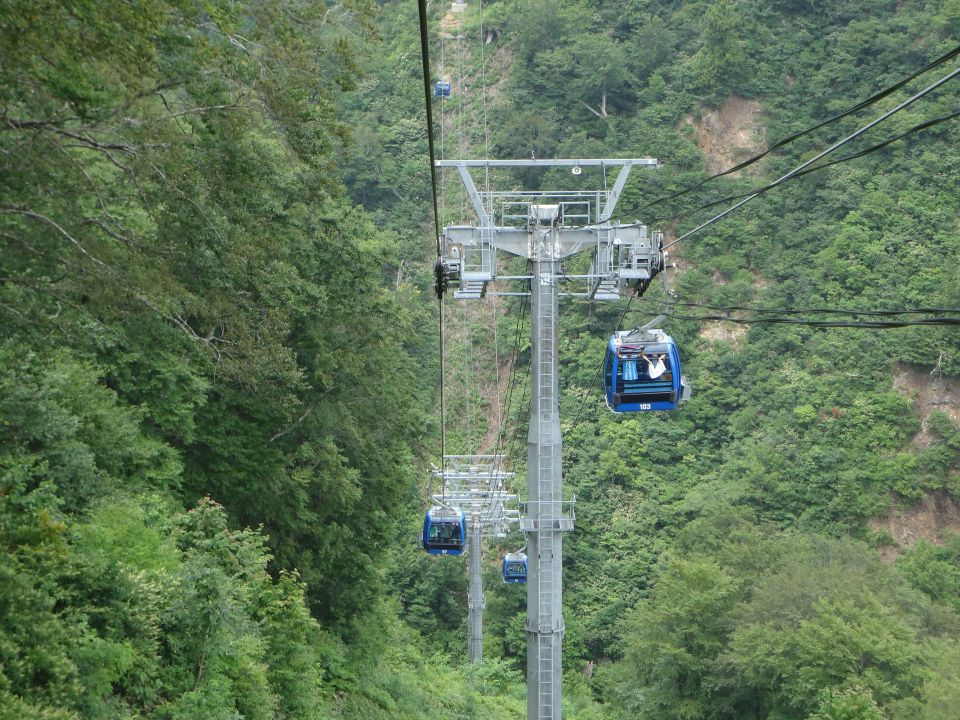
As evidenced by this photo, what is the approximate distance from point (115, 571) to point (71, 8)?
4.70 meters

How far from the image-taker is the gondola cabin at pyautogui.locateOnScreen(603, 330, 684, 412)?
12.5 metres

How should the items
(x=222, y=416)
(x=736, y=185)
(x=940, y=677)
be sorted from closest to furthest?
1. (x=222, y=416)
2. (x=940, y=677)
3. (x=736, y=185)

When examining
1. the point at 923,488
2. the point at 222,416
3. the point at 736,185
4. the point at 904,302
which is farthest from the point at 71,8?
the point at 736,185

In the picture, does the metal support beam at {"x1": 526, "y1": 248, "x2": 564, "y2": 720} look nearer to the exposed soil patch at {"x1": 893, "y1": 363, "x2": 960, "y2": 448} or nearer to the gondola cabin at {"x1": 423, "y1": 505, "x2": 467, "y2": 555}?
the gondola cabin at {"x1": 423, "y1": 505, "x2": 467, "y2": 555}

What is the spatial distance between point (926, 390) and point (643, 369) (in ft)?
89.7

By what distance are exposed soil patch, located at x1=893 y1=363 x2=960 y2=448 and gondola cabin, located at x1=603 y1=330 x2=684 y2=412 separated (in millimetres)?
26169

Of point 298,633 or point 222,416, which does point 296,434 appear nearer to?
point 222,416

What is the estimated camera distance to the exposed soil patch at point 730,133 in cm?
4897

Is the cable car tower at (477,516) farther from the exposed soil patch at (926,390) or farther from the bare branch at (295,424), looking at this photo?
the exposed soil patch at (926,390)

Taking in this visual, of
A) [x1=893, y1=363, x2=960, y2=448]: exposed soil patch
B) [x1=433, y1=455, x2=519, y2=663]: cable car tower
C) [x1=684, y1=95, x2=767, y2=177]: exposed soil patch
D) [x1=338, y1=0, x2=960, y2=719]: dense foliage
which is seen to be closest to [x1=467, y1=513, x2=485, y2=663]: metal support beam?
[x1=433, y1=455, x2=519, y2=663]: cable car tower

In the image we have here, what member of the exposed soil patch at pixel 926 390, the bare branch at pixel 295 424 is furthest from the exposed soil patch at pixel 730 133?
the bare branch at pixel 295 424

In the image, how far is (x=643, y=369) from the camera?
12.5 metres

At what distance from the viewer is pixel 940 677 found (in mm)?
21828

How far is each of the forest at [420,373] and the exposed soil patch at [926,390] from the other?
0.12m
